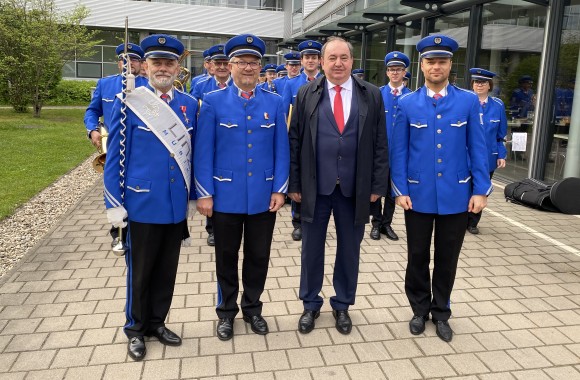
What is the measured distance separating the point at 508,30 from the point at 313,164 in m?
7.62

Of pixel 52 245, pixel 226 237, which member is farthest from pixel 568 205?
pixel 52 245

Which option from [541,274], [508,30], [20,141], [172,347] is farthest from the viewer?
[20,141]

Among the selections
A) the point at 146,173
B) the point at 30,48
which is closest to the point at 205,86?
the point at 146,173

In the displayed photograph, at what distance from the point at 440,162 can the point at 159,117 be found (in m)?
1.93

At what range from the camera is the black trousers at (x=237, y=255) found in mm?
3682

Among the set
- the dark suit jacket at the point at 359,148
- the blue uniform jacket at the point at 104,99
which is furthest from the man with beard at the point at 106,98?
the dark suit jacket at the point at 359,148

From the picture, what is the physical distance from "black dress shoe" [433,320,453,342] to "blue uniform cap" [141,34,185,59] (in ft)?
8.64

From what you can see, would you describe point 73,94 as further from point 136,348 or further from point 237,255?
point 136,348

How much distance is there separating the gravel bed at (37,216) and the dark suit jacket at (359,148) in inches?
124

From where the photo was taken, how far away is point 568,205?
4.63 metres

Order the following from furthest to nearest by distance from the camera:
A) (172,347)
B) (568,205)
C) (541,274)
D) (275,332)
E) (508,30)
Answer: (508,30) → (541,274) → (568,205) → (275,332) → (172,347)

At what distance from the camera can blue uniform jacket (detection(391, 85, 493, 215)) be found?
365 cm

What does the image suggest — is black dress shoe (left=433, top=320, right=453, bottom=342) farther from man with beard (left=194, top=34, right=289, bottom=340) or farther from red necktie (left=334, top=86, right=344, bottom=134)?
red necktie (left=334, top=86, right=344, bottom=134)

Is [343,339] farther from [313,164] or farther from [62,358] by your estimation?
[62,358]
